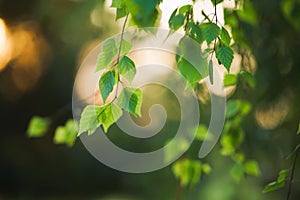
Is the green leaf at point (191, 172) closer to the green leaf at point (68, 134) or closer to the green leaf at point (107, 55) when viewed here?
the green leaf at point (68, 134)

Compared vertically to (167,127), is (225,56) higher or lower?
higher

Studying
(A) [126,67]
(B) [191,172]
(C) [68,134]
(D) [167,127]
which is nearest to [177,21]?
(A) [126,67]

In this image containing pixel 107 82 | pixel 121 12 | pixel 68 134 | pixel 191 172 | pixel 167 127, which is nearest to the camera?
pixel 107 82

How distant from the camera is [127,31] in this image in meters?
1.25

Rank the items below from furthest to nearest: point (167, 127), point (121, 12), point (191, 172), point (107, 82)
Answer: point (167, 127), point (191, 172), point (121, 12), point (107, 82)

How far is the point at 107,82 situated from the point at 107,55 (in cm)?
6

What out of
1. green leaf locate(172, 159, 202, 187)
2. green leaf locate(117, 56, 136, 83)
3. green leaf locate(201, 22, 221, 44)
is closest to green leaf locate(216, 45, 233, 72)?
green leaf locate(201, 22, 221, 44)

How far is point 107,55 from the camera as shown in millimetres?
1053

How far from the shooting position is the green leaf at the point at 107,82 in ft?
3.29

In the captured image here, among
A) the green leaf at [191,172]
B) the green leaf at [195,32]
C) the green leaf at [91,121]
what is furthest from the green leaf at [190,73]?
the green leaf at [191,172]

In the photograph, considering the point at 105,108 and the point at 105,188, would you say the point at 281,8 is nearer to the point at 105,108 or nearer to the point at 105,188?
the point at 105,108

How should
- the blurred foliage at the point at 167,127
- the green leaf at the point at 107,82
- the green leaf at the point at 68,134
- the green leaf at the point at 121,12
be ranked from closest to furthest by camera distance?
the green leaf at the point at 107,82 < the green leaf at the point at 121,12 < the blurred foliage at the point at 167,127 < the green leaf at the point at 68,134

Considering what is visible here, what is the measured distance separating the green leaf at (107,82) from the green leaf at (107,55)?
0.09 ft

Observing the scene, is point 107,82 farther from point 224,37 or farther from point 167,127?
point 167,127
